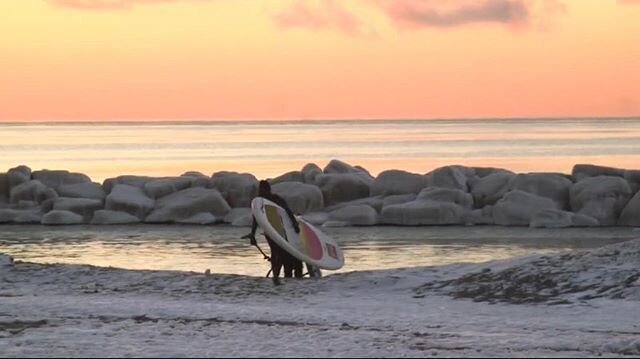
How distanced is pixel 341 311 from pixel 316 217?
2070cm

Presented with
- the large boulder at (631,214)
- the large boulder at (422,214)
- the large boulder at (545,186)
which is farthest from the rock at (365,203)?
the large boulder at (631,214)

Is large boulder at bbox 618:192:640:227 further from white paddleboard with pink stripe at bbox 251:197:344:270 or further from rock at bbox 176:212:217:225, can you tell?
white paddleboard with pink stripe at bbox 251:197:344:270

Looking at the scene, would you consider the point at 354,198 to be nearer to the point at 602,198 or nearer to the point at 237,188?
the point at 237,188

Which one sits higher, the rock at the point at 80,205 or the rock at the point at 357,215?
the rock at the point at 80,205

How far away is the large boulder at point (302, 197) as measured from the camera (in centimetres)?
3706

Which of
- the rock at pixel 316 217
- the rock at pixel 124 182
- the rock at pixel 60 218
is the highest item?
the rock at pixel 124 182

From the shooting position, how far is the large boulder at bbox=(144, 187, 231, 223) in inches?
1404

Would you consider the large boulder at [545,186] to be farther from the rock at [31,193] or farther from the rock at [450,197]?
the rock at [31,193]

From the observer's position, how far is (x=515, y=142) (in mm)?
152500

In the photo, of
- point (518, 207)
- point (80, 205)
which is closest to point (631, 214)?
point (518, 207)

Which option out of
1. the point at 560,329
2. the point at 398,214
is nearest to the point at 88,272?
the point at 560,329

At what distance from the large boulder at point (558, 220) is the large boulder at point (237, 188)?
946 centimetres

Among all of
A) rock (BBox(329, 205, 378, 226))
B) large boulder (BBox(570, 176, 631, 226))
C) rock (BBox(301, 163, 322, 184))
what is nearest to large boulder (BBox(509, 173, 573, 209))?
large boulder (BBox(570, 176, 631, 226))

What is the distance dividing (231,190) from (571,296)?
24.1 metres
